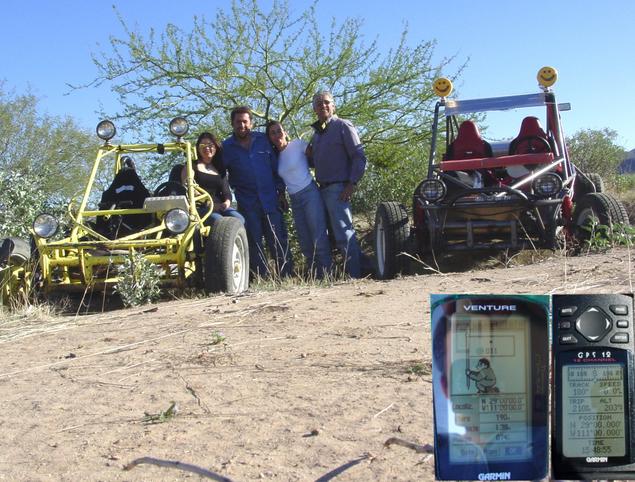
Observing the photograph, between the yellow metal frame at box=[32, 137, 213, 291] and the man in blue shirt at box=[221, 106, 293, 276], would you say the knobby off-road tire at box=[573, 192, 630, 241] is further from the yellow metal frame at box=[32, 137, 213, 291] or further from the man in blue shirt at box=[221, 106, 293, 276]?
the yellow metal frame at box=[32, 137, 213, 291]

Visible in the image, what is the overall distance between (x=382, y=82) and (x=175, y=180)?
4.05 meters

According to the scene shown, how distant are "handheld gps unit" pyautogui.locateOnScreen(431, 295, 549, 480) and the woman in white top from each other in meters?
6.28

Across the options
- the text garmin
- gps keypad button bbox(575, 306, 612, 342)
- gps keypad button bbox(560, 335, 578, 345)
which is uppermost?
gps keypad button bbox(575, 306, 612, 342)

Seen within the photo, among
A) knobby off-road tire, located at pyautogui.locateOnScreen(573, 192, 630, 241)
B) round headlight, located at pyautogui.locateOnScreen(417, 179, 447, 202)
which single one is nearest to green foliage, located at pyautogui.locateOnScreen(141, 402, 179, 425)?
round headlight, located at pyautogui.locateOnScreen(417, 179, 447, 202)

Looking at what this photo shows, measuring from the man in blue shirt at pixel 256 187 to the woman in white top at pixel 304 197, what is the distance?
121 mm

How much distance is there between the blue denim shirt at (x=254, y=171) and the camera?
788 centimetres

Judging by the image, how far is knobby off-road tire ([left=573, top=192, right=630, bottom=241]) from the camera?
7320 millimetres

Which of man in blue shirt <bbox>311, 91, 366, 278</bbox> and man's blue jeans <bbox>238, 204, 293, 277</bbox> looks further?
man's blue jeans <bbox>238, 204, 293, 277</bbox>

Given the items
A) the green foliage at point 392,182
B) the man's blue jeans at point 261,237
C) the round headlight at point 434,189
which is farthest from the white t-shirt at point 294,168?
the green foliage at point 392,182

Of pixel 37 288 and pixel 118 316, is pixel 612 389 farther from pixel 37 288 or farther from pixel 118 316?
pixel 37 288

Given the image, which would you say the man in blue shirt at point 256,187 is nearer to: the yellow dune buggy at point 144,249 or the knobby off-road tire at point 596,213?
the yellow dune buggy at point 144,249

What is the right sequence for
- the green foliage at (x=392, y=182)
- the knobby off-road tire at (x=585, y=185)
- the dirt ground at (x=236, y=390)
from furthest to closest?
the green foliage at (x=392, y=182) → the knobby off-road tire at (x=585, y=185) → the dirt ground at (x=236, y=390)

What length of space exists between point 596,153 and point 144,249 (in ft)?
41.2

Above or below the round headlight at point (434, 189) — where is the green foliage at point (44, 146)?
above
